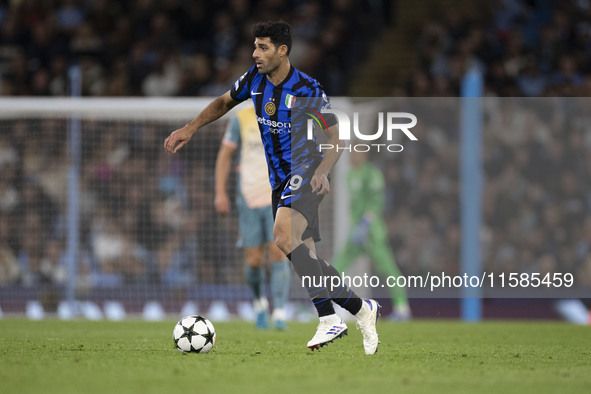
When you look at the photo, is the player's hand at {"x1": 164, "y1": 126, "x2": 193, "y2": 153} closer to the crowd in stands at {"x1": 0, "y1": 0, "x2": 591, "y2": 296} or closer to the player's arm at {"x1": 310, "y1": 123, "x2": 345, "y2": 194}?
the player's arm at {"x1": 310, "y1": 123, "x2": 345, "y2": 194}

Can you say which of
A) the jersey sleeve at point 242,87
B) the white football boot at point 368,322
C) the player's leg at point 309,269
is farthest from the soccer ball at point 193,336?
the jersey sleeve at point 242,87

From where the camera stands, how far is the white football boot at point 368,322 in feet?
20.9

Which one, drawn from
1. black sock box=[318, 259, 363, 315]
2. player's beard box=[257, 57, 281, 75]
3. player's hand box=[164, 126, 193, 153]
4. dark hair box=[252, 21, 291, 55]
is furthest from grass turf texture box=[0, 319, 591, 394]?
dark hair box=[252, 21, 291, 55]

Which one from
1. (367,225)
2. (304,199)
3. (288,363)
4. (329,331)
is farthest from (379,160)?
(288,363)

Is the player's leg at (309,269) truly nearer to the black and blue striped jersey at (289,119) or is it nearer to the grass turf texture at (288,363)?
the grass turf texture at (288,363)

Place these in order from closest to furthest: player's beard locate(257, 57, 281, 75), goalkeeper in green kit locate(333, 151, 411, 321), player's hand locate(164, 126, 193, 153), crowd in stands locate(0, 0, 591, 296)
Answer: player's beard locate(257, 57, 281, 75), player's hand locate(164, 126, 193, 153), goalkeeper in green kit locate(333, 151, 411, 321), crowd in stands locate(0, 0, 591, 296)

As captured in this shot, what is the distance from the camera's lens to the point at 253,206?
30.6 ft

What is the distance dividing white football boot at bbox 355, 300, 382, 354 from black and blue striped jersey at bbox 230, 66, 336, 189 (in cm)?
99

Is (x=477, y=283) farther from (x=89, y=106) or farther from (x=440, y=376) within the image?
(x=440, y=376)

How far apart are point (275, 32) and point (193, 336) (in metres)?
2.05

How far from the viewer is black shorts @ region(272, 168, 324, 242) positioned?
645 cm

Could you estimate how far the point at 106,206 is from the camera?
42.3 ft

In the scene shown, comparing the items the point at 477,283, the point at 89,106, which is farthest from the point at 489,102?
the point at 89,106

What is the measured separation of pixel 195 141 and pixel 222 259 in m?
1.56
